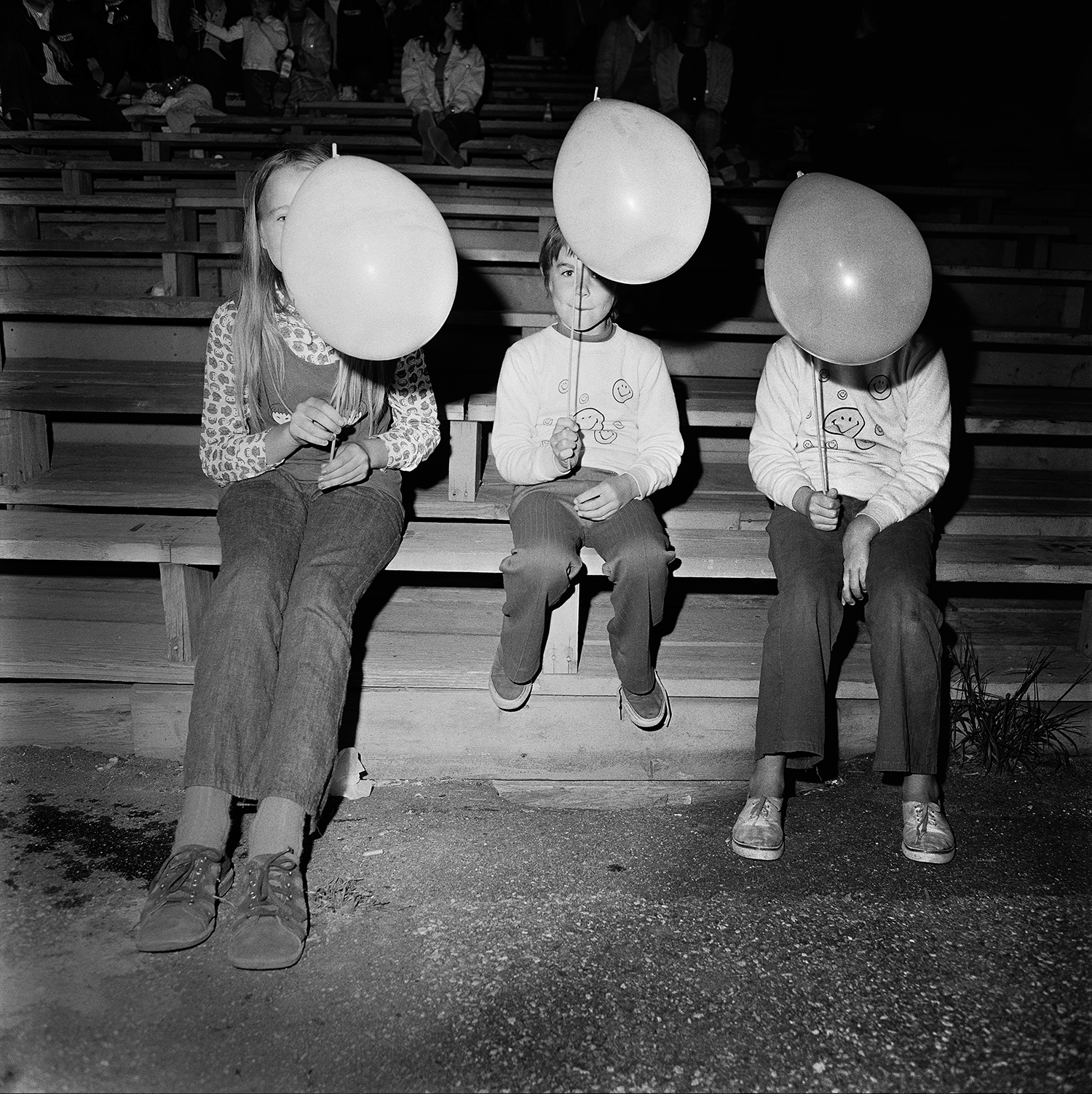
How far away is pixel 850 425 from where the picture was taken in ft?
7.55

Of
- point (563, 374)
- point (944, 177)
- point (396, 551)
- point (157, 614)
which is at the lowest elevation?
point (157, 614)

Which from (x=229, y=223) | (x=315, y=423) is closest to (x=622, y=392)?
(x=315, y=423)

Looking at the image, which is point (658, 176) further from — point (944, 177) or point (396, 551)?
point (944, 177)

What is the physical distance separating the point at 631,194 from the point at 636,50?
4.82m

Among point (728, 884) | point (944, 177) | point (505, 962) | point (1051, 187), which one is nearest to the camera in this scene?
point (505, 962)

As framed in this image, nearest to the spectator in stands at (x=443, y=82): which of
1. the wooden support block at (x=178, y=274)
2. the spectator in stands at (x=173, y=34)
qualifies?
the spectator in stands at (x=173, y=34)

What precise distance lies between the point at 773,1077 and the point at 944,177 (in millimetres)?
5115

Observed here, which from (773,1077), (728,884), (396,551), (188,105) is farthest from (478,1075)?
(188,105)

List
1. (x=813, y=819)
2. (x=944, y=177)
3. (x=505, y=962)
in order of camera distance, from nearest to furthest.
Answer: (x=505, y=962) < (x=813, y=819) < (x=944, y=177)

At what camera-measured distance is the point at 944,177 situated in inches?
208

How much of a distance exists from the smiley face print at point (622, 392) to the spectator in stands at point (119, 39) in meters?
5.83

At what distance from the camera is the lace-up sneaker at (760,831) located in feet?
6.51

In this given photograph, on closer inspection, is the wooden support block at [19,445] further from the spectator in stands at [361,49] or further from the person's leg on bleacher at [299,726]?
the spectator in stands at [361,49]

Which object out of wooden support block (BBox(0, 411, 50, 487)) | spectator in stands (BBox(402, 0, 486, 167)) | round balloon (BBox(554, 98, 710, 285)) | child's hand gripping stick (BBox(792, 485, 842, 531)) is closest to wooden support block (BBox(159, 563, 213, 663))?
wooden support block (BBox(0, 411, 50, 487))
